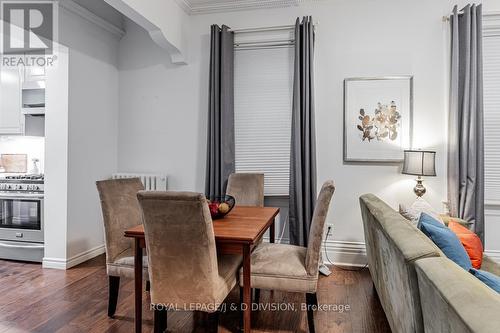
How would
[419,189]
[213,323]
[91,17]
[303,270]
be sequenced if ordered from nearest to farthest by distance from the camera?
[303,270], [213,323], [419,189], [91,17]

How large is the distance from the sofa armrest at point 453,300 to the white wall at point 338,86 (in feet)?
7.81

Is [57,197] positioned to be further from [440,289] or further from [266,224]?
[440,289]

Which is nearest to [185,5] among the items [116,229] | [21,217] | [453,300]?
[116,229]

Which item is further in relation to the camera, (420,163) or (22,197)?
(22,197)

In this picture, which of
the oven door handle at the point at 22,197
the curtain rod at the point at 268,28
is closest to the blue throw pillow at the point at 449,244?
the curtain rod at the point at 268,28

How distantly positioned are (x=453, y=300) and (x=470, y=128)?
2.78m

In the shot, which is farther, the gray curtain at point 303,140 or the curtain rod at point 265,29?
the curtain rod at point 265,29

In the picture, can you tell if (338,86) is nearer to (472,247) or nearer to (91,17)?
(472,247)

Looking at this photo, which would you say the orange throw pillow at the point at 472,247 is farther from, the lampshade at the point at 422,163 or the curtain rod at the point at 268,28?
the curtain rod at the point at 268,28

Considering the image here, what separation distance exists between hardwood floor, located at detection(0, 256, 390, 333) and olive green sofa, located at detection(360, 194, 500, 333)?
641 millimetres

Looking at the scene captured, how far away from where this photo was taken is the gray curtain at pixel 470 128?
308 centimetres

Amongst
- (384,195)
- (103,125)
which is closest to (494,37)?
(384,195)

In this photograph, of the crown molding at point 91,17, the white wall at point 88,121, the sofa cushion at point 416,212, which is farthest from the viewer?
the white wall at point 88,121

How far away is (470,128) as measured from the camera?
121 inches
